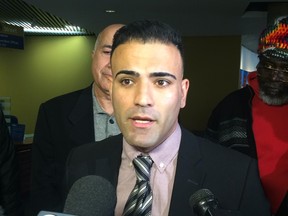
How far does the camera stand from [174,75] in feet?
2.93

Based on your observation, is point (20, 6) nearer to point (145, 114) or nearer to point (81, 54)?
point (81, 54)

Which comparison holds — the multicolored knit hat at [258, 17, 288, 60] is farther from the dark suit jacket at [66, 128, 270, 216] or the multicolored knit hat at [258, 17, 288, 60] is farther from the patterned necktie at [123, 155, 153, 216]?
the patterned necktie at [123, 155, 153, 216]

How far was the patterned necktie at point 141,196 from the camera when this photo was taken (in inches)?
32.8

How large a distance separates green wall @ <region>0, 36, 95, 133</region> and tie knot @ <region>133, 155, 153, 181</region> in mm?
8050

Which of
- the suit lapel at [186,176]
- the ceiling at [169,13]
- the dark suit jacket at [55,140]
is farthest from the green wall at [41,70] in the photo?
the suit lapel at [186,176]

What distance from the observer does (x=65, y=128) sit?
63.5 inches

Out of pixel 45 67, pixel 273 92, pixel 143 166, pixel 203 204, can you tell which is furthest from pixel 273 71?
pixel 45 67

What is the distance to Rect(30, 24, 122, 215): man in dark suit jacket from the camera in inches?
62.5

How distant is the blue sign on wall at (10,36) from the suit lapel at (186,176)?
5964 mm

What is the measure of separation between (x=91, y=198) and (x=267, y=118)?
1.16 meters

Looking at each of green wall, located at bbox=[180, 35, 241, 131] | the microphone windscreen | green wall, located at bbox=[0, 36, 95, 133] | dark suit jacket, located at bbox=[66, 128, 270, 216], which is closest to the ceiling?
green wall, located at bbox=[180, 35, 241, 131]

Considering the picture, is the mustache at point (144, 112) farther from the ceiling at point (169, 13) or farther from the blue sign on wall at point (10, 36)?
the blue sign on wall at point (10, 36)

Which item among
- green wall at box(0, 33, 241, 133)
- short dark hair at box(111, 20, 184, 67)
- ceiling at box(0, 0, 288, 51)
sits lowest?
green wall at box(0, 33, 241, 133)

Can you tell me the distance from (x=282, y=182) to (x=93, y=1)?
4.34m
